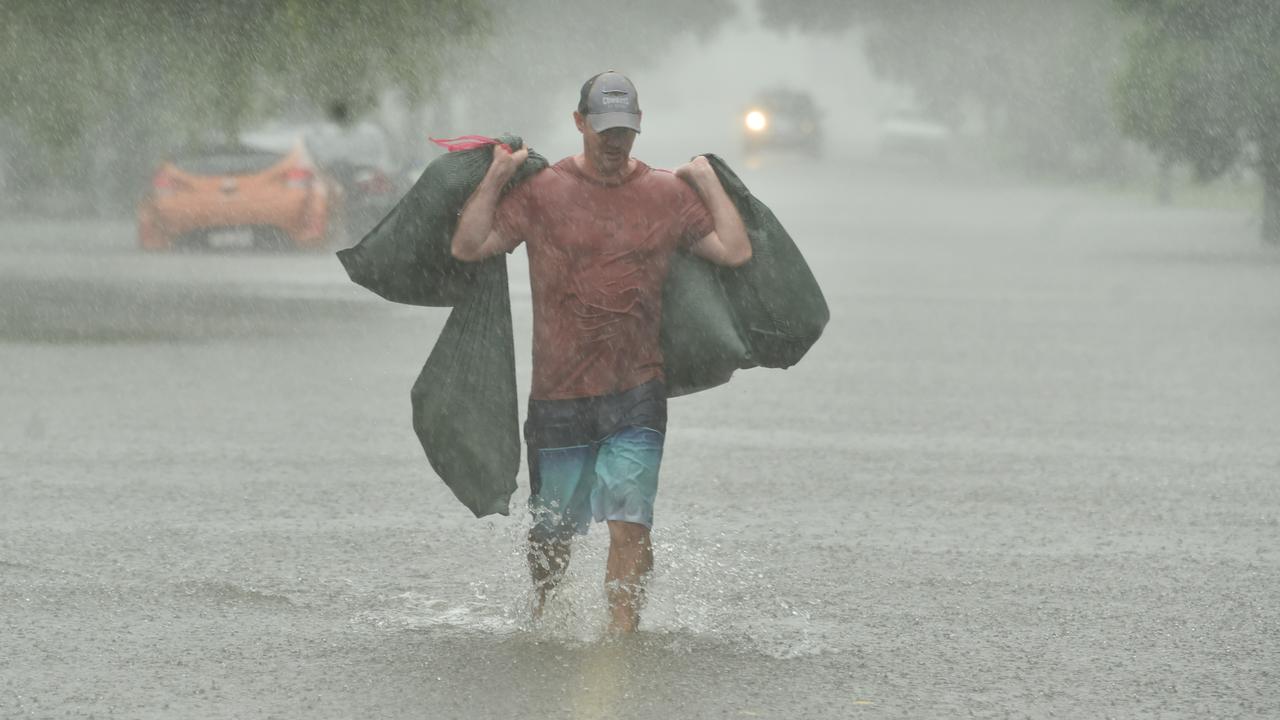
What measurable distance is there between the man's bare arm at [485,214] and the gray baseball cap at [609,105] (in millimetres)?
263

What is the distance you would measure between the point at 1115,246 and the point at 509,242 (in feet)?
73.0

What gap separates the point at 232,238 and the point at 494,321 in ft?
54.7

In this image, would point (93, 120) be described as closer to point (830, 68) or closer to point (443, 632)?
point (443, 632)

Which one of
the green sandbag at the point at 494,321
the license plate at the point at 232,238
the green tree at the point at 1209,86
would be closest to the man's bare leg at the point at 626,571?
the green sandbag at the point at 494,321

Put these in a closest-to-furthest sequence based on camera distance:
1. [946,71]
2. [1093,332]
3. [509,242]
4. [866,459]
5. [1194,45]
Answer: [509,242]
[866,459]
[1093,332]
[1194,45]
[946,71]

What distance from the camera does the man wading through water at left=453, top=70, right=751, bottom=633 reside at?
6102mm

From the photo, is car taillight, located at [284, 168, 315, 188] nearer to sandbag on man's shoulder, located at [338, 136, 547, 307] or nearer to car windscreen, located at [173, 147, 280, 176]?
car windscreen, located at [173, 147, 280, 176]

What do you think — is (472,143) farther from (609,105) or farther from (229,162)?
(229,162)

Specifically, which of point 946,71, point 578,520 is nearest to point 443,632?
point 578,520

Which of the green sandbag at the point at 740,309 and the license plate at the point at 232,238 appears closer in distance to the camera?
the green sandbag at the point at 740,309

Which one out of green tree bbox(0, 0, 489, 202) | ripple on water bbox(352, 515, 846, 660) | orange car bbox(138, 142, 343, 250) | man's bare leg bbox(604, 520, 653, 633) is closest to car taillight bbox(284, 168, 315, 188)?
orange car bbox(138, 142, 343, 250)

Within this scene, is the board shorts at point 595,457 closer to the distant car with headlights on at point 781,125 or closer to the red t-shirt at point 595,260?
the red t-shirt at point 595,260

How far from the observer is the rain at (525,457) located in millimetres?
5980

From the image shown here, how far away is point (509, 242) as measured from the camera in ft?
20.3
